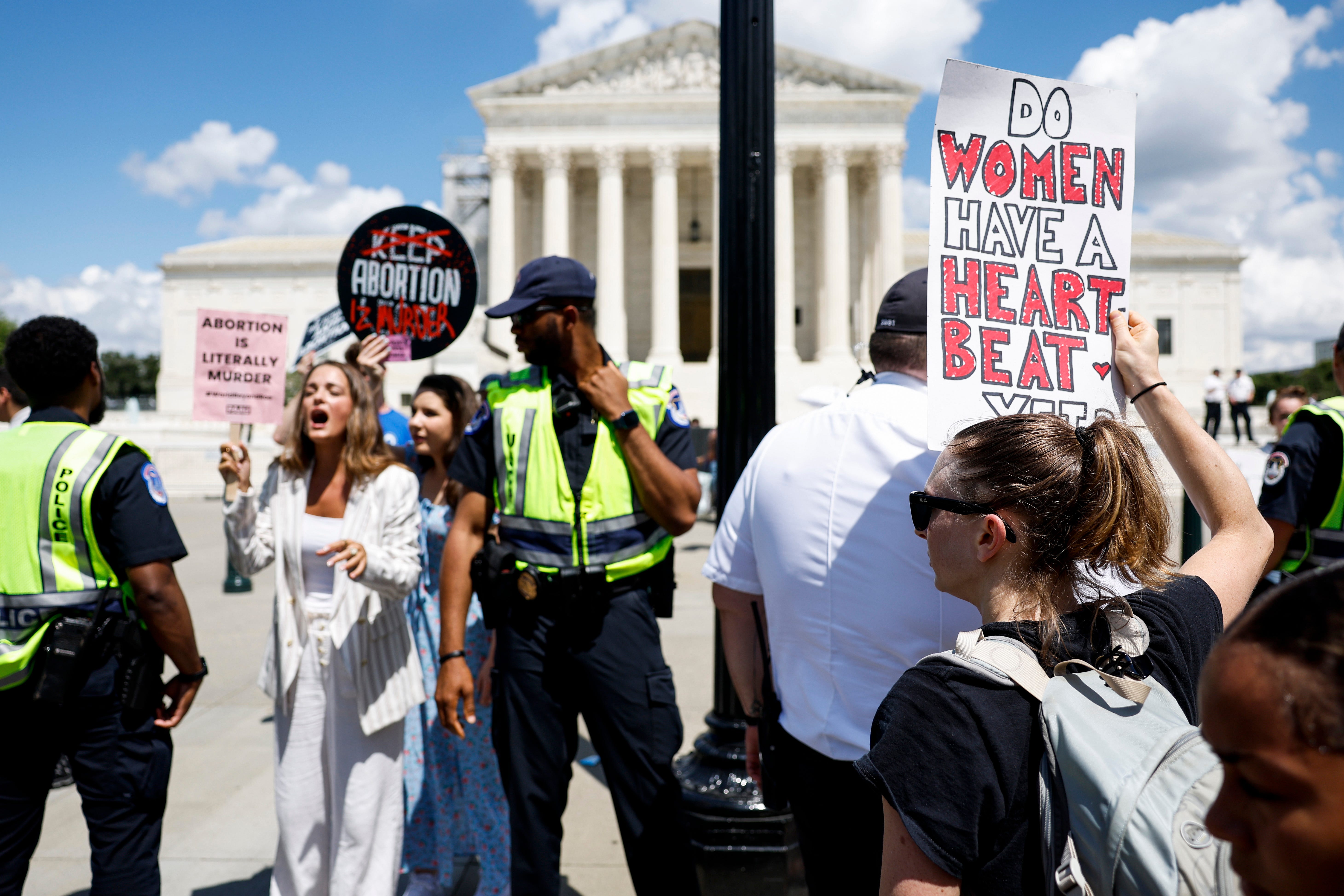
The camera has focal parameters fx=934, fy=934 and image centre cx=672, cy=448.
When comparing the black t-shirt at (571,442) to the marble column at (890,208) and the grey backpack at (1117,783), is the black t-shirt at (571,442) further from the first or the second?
the marble column at (890,208)

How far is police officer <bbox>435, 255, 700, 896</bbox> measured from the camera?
9.08 ft

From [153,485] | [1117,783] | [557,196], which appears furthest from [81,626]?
[557,196]

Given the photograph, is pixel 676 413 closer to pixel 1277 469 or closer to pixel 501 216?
pixel 1277 469

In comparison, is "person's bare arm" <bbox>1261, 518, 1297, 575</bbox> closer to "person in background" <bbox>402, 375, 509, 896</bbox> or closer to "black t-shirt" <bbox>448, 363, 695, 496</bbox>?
"black t-shirt" <bbox>448, 363, 695, 496</bbox>

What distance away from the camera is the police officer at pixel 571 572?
2768 millimetres

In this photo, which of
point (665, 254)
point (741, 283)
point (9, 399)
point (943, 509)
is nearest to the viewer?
point (943, 509)

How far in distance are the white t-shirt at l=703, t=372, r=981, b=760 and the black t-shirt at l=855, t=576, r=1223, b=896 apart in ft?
2.16

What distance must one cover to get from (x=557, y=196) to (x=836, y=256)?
12.4m

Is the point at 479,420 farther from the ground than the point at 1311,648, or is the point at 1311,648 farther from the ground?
the point at 479,420

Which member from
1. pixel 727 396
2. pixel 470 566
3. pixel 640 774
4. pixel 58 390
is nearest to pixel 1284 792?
pixel 640 774

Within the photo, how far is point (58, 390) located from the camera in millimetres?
2734

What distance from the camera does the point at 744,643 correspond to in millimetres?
2539

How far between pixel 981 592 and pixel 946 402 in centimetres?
61

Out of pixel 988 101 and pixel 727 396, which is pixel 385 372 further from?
pixel 988 101
